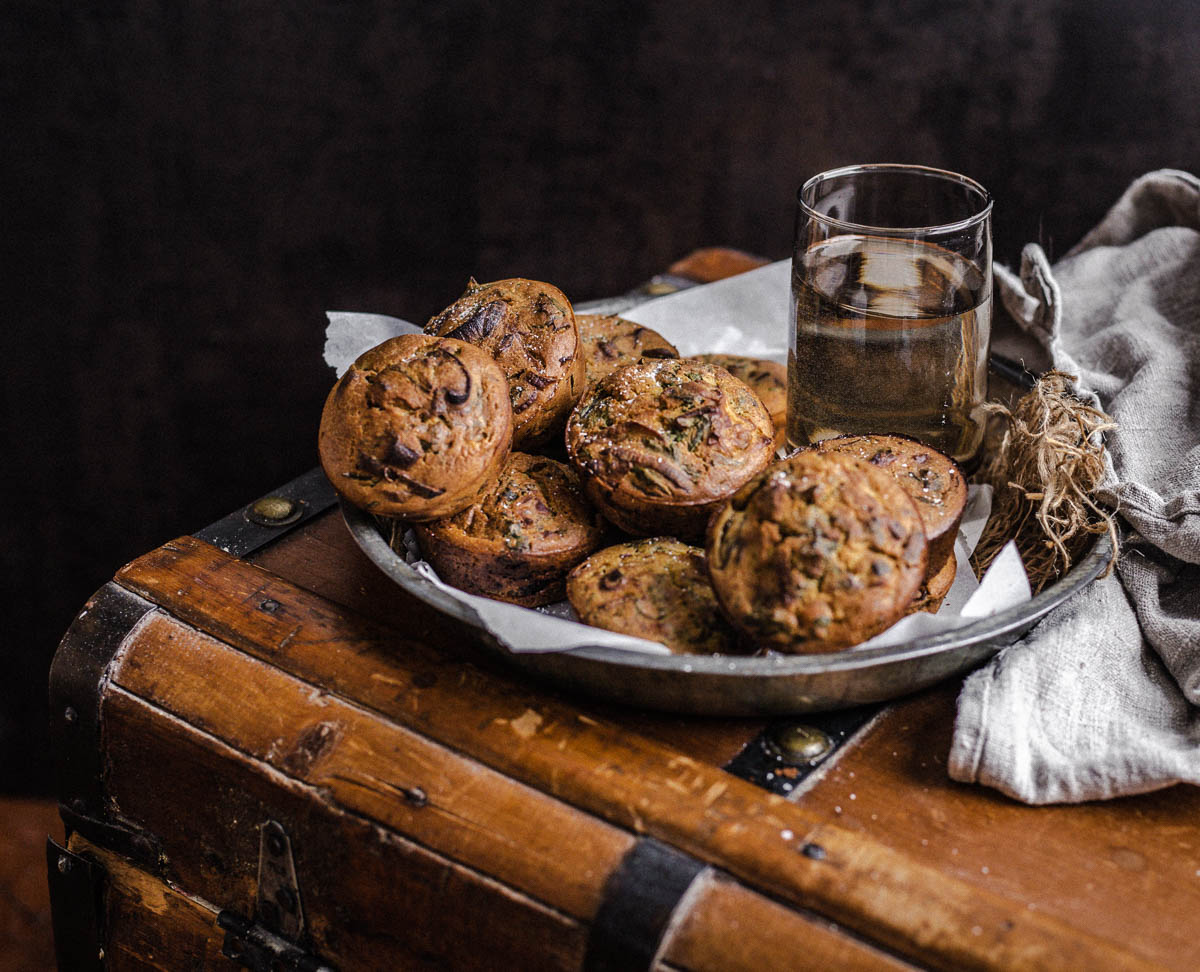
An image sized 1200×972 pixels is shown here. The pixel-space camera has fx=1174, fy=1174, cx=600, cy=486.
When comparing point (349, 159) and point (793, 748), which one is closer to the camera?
point (793, 748)

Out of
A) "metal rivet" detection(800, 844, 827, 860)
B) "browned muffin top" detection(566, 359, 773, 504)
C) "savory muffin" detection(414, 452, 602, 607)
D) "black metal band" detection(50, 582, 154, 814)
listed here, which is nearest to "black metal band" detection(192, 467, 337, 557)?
"black metal band" detection(50, 582, 154, 814)

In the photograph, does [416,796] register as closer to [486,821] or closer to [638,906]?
[486,821]

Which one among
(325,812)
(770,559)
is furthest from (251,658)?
(770,559)

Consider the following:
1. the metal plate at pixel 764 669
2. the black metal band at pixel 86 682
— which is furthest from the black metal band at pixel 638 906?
the black metal band at pixel 86 682

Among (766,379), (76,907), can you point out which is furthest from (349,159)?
(76,907)

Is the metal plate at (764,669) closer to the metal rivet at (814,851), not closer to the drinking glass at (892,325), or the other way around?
the metal rivet at (814,851)

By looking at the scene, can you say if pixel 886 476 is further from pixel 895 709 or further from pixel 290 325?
pixel 290 325

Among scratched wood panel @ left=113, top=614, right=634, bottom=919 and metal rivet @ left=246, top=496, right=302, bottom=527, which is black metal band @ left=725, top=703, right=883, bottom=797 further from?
metal rivet @ left=246, top=496, right=302, bottom=527
